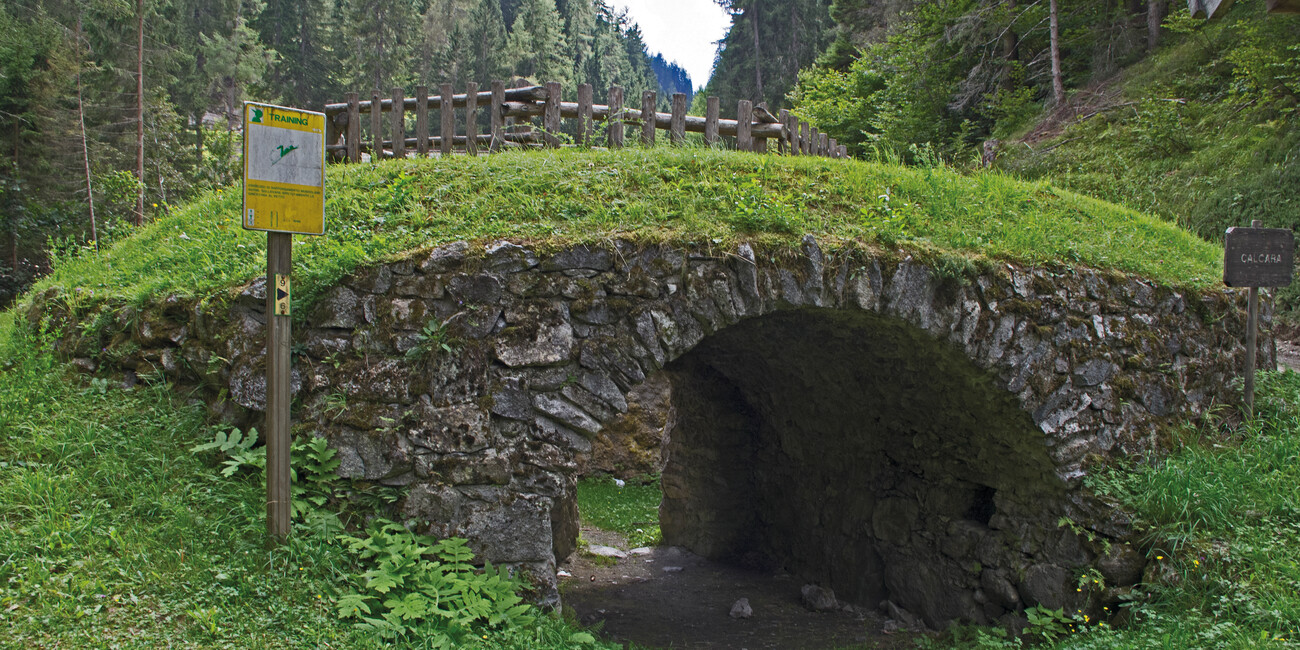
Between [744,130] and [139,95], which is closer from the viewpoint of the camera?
[744,130]

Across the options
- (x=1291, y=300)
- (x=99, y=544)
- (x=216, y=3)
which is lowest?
(x=99, y=544)

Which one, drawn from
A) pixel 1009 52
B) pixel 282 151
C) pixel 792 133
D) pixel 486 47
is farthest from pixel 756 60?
pixel 282 151

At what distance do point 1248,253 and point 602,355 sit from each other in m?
5.41

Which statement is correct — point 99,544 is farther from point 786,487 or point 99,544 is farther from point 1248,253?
point 1248,253

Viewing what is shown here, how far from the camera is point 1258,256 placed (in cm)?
619

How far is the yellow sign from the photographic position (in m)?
3.98

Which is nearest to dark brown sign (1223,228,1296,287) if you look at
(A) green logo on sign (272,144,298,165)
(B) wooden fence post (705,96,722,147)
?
(B) wooden fence post (705,96,722,147)

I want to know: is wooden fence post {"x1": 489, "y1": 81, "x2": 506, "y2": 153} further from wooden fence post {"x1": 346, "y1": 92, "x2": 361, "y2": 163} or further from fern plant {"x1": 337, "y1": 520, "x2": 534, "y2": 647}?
fern plant {"x1": 337, "y1": 520, "x2": 534, "y2": 647}

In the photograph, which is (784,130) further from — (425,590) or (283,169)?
(425,590)

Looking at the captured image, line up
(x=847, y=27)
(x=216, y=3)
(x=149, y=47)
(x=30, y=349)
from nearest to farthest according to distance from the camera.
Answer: (x=30, y=349)
(x=149, y=47)
(x=847, y=27)
(x=216, y=3)

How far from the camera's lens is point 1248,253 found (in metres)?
6.20

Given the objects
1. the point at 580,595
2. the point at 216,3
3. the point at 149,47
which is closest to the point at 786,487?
the point at 580,595

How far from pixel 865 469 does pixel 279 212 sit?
5.89 metres

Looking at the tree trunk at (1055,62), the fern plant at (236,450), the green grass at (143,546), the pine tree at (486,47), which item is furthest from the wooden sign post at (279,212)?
the pine tree at (486,47)
